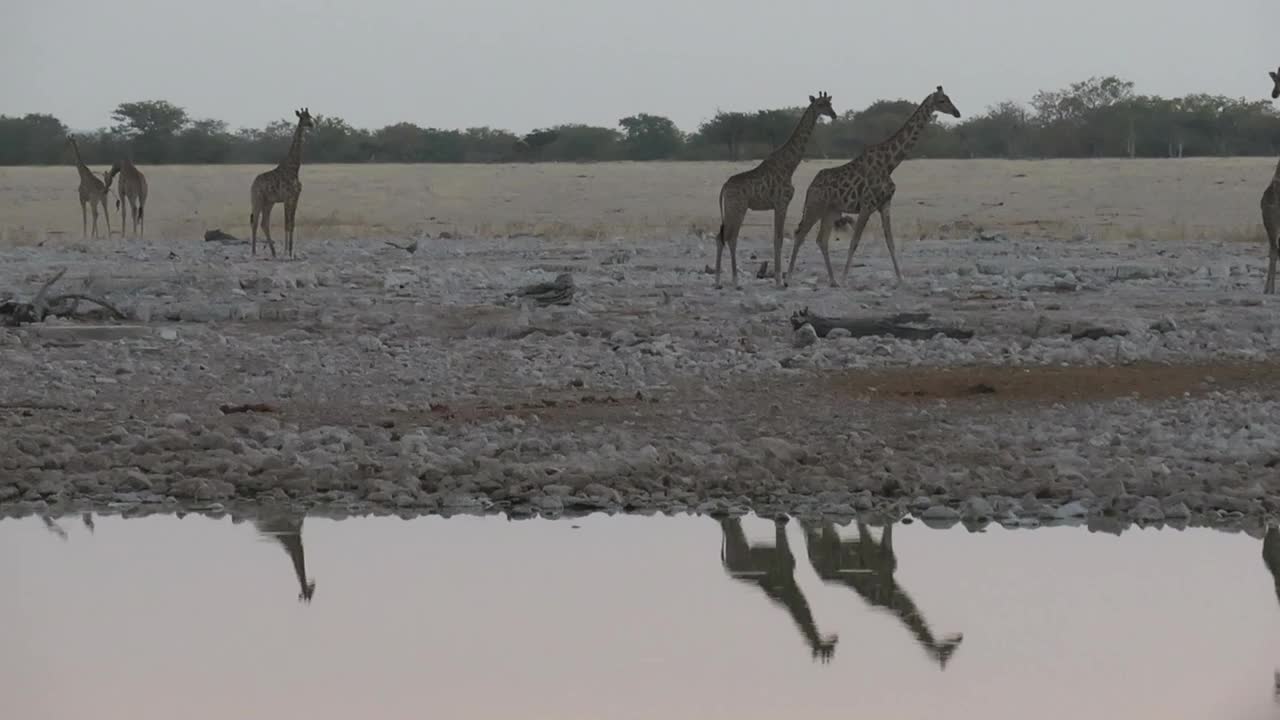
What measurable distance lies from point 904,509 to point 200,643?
325cm

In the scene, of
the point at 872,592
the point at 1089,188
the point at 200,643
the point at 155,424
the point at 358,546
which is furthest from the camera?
the point at 1089,188

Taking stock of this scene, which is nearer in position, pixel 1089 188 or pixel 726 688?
pixel 726 688

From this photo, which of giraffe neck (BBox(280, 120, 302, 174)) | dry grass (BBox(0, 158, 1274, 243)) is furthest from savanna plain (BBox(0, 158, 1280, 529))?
dry grass (BBox(0, 158, 1274, 243))

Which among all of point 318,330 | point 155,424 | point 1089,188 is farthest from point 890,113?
point 155,424

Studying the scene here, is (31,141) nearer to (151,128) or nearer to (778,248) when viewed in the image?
(151,128)

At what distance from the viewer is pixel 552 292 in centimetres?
1584

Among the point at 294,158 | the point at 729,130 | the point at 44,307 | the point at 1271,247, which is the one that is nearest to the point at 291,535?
the point at 44,307

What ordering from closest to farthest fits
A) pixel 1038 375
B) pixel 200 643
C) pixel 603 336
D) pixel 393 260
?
pixel 200 643
pixel 1038 375
pixel 603 336
pixel 393 260

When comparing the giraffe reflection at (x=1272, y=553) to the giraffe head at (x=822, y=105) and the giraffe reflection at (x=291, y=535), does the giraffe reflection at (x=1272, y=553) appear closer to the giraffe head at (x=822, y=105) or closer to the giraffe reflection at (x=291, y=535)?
the giraffe reflection at (x=291, y=535)

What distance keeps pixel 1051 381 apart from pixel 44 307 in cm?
742

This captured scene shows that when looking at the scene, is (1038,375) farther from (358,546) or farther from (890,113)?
(890,113)

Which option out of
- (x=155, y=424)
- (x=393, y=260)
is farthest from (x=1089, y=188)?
(x=155, y=424)

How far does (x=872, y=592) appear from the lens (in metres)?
7.61

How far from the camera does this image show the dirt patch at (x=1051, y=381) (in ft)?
36.9
